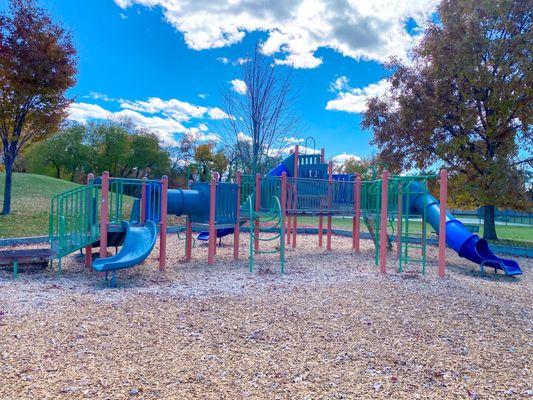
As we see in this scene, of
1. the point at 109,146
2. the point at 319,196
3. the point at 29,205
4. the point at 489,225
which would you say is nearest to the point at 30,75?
the point at 29,205

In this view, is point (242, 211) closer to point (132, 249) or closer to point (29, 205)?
point (132, 249)

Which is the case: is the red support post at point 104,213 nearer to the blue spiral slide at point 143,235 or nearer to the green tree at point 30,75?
the blue spiral slide at point 143,235

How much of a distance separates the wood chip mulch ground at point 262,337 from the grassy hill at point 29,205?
20.0 ft

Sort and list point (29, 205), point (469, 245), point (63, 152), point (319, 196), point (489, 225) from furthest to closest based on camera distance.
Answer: point (63, 152)
point (29, 205)
point (489, 225)
point (319, 196)
point (469, 245)

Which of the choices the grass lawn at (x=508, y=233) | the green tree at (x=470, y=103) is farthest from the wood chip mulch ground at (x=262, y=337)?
the grass lawn at (x=508, y=233)

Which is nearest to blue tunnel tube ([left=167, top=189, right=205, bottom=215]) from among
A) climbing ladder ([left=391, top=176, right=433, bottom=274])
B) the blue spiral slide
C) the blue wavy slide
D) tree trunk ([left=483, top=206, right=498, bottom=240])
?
the blue spiral slide

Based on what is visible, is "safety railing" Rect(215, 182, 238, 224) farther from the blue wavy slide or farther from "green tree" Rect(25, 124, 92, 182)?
"green tree" Rect(25, 124, 92, 182)

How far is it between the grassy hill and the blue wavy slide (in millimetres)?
6405

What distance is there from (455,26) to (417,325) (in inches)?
469

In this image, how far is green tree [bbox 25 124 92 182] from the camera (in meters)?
40.5

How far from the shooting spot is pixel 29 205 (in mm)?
16750

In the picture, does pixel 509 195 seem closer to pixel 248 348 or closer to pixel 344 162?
pixel 248 348

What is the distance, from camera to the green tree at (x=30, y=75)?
12.7m

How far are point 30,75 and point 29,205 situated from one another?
6.22 meters
